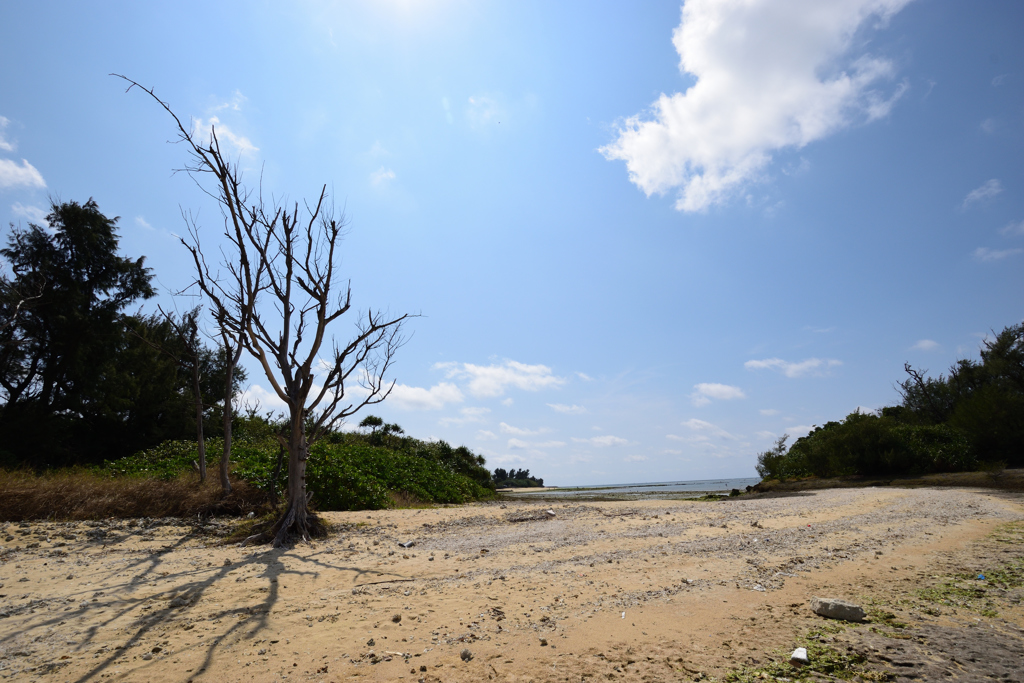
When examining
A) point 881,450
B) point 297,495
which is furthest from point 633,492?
point 297,495

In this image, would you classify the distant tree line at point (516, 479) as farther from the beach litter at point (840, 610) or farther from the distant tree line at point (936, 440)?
the beach litter at point (840, 610)

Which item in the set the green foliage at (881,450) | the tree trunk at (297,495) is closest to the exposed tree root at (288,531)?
the tree trunk at (297,495)

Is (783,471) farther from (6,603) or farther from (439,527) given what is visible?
(6,603)

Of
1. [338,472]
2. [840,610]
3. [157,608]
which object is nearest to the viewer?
[840,610]

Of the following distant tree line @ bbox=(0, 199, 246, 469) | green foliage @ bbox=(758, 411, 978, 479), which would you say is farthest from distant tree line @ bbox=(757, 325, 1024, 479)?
distant tree line @ bbox=(0, 199, 246, 469)

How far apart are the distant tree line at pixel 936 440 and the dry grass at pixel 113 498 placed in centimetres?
2277

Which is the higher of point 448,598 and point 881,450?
point 881,450

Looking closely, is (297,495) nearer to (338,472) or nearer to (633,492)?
(338,472)

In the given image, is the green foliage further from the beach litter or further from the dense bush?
the beach litter

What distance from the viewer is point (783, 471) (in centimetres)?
2366

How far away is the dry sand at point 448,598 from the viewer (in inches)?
132

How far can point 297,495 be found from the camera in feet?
27.1

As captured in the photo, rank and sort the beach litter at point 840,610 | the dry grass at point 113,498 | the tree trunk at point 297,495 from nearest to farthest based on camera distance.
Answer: the beach litter at point 840,610 < the tree trunk at point 297,495 < the dry grass at point 113,498

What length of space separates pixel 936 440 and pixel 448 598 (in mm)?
24331
